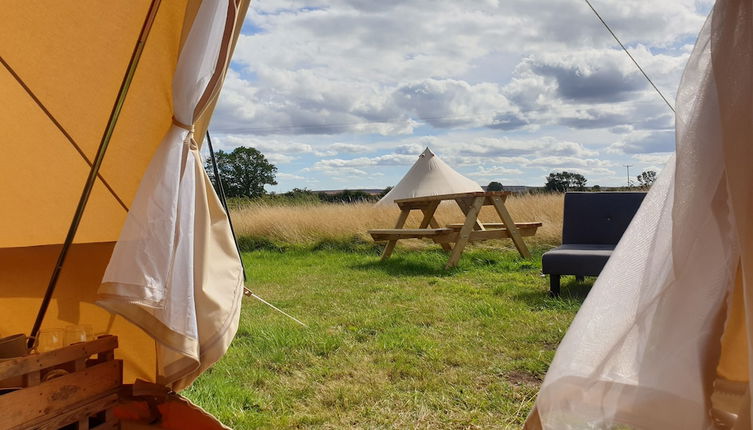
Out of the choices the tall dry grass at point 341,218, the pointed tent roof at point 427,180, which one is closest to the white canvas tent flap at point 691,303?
the tall dry grass at point 341,218

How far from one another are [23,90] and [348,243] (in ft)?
18.1

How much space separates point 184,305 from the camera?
213 cm

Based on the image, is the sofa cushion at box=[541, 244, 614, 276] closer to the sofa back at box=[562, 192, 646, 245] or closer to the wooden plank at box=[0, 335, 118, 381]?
the sofa back at box=[562, 192, 646, 245]

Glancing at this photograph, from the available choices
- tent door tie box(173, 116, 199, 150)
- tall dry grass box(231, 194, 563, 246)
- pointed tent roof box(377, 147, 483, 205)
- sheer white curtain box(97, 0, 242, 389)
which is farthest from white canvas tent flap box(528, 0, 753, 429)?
pointed tent roof box(377, 147, 483, 205)

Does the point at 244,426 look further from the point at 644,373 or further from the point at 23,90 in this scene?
the point at 23,90

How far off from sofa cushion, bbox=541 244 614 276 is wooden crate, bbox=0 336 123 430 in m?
2.98

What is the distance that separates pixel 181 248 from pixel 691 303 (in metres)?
1.53

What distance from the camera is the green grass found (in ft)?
8.31

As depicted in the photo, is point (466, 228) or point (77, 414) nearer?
point (77, 414)

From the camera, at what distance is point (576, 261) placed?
4.36 metres

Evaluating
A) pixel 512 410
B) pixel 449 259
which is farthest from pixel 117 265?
pixel 449 259

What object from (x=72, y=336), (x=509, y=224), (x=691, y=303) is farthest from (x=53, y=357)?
(x=509, y=224)

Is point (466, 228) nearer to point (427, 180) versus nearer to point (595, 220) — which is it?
point (595, 220)

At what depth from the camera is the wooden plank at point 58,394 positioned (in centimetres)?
189
